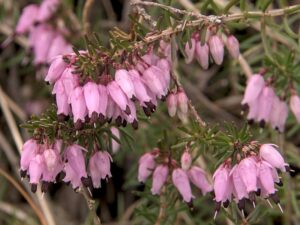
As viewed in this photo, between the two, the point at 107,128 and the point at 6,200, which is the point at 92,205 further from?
the point at 6,200

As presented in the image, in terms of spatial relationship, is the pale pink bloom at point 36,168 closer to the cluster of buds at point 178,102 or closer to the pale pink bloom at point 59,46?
the cluster of buds at point 178,102

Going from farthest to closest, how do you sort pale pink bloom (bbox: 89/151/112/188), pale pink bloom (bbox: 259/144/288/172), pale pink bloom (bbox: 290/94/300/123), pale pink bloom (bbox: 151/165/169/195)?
pale pink bloom (bbox: 290/94/300/123) → pale pink bloom (bbox: 151/165/169/195) → pale pink bloom (bbox: 89/151/112/188) → pale pink bloom (bbox: 259/144/288/172)

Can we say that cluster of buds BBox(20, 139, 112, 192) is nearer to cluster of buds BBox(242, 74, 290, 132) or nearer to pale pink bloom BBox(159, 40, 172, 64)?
pale pink bloom BBox(159, 40, 172, 64)

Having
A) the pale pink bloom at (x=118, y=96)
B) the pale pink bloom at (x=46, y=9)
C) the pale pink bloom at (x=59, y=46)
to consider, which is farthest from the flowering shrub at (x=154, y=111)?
the pale pink bloom at (x=46, y=9)

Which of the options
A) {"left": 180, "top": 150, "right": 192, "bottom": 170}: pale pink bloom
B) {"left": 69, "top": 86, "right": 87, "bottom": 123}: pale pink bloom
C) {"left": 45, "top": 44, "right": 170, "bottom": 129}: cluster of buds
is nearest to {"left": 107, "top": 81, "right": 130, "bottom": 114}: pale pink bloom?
{"left": 45, "top": 44, "right": 170, "bottom": 129}: cluster of buds

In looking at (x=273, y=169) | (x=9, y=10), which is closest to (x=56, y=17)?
(x=9, y=10)

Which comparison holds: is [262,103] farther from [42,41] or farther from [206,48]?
[42,41]

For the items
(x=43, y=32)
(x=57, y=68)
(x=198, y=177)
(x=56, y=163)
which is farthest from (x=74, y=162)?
(x=43, y=32)
